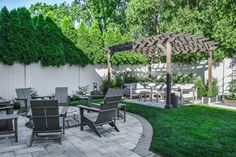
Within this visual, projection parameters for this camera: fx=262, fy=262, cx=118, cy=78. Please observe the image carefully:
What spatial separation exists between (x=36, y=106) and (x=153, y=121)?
3658mm

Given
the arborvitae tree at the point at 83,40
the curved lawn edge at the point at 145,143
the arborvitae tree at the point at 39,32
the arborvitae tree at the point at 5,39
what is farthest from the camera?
the arborvitae tree at the point at 83,40

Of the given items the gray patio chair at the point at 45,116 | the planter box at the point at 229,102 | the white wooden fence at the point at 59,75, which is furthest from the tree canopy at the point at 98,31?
the gray patio chair at the point at 45,116

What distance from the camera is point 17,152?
4852 millimetres

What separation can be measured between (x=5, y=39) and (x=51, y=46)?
7.88 feet

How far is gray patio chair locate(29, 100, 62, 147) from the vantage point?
17.3 feet

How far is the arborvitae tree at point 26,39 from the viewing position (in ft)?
39.0

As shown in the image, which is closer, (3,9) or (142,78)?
(3,9)

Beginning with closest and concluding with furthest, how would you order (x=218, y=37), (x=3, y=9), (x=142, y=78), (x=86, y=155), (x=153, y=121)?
(x=86, y=155) → (x=153, y=121) → (x=3, y=9) → (x=218, y=37) → (x=142, y=78)

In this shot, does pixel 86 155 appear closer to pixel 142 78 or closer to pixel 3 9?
pixel 3 9

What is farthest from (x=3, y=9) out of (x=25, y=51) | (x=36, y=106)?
(x=36, y=106)

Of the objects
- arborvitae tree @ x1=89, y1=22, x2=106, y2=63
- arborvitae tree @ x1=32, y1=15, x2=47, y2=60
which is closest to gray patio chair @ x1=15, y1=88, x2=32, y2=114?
arborvitae tree @ x1=32, y1=15, x2=47, y2=60

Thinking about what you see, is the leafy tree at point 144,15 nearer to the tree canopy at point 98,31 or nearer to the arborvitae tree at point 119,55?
the tree canopy at point 98,31

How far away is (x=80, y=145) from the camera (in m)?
5.29

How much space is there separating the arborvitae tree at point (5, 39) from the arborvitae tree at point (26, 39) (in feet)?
1.69
